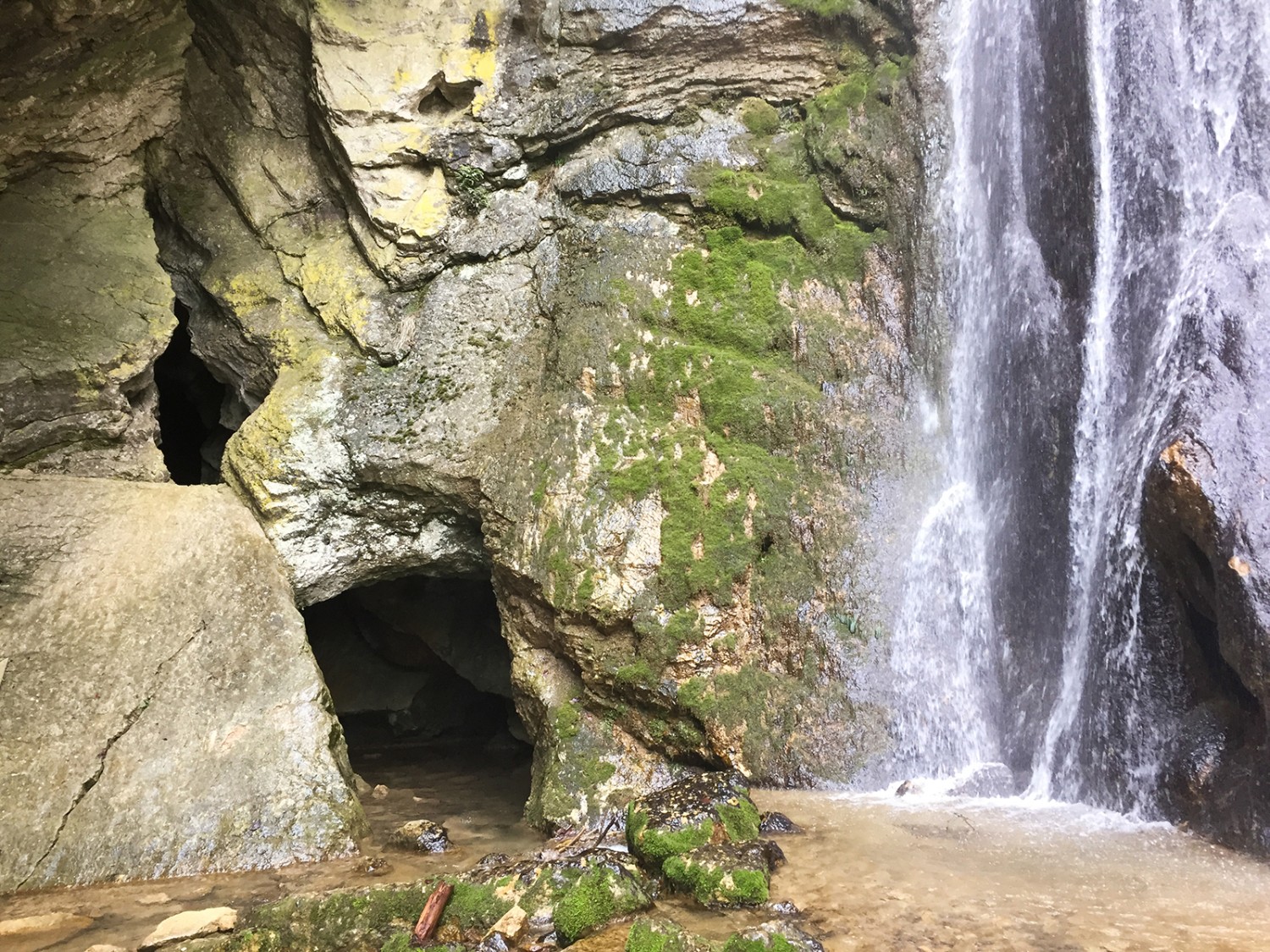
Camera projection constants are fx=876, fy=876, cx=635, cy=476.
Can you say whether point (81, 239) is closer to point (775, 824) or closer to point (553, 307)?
point (553, 307)

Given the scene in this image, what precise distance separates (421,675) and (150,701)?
5185 millimetres

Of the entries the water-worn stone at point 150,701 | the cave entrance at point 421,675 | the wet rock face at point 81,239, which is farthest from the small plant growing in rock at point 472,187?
the cave entrance at point 421,675

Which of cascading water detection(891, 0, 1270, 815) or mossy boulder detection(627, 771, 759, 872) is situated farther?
cascading water detection(891, 0, 1270, 815)

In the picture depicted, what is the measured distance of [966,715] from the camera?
6773 mm

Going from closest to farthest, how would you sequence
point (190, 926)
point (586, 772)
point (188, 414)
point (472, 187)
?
point (190, 926) → point (586, 772) → point (472, 187) → point (188, 414)

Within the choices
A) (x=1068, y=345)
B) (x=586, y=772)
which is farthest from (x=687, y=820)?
(x=1068, y=345)

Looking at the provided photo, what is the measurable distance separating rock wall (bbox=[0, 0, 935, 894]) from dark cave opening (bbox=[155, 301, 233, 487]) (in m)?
1.99

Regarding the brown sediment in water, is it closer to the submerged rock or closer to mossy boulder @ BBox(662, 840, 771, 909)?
mossy boulder @ BBox(662, 840, 771, 909)

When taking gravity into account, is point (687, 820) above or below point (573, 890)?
above

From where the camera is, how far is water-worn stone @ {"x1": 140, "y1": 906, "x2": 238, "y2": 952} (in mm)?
4531

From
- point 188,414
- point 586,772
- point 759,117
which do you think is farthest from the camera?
point 188,414

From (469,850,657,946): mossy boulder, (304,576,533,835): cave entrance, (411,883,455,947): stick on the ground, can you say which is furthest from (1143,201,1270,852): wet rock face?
(304,576,533,835): cave entrance

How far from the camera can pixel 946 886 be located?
450 centimetres

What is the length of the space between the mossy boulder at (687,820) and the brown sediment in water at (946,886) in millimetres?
288
